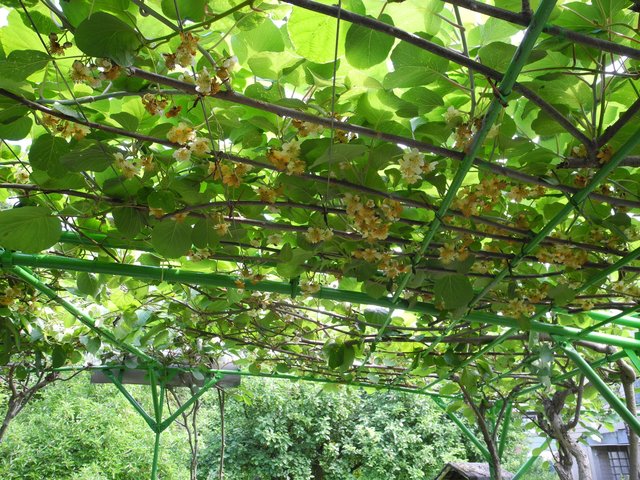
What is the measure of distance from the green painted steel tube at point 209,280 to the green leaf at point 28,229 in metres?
0.29

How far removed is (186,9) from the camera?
72cm

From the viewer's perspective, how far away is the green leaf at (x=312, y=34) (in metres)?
0.74

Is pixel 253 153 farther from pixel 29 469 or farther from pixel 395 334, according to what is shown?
pixel 29 469

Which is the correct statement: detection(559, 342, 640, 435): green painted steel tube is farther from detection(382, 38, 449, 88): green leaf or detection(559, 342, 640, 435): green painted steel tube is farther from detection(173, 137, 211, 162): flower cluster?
detection(173, 137, 211, 162): flower cluster

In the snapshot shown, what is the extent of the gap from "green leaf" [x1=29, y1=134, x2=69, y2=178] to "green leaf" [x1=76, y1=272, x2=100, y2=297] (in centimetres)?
76

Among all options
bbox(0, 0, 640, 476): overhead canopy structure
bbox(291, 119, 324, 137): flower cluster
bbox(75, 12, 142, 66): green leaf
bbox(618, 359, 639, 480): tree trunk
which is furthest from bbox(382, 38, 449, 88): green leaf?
bbox(618, 359, 639, 480): tree trunk

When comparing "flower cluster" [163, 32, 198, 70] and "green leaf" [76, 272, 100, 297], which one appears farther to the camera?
"green leaf" [76, 272, 100, 297]

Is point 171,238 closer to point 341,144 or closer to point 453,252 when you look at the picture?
point 341,144

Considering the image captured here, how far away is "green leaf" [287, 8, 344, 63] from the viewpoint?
0.74 meters

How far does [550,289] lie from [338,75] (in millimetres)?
967

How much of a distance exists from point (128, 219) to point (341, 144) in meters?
0.58

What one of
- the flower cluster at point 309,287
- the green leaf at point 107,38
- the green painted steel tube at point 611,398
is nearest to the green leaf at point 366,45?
the green leaf at point 107,38

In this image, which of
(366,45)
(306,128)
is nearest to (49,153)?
(306,128)

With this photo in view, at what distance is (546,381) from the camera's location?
213cm
